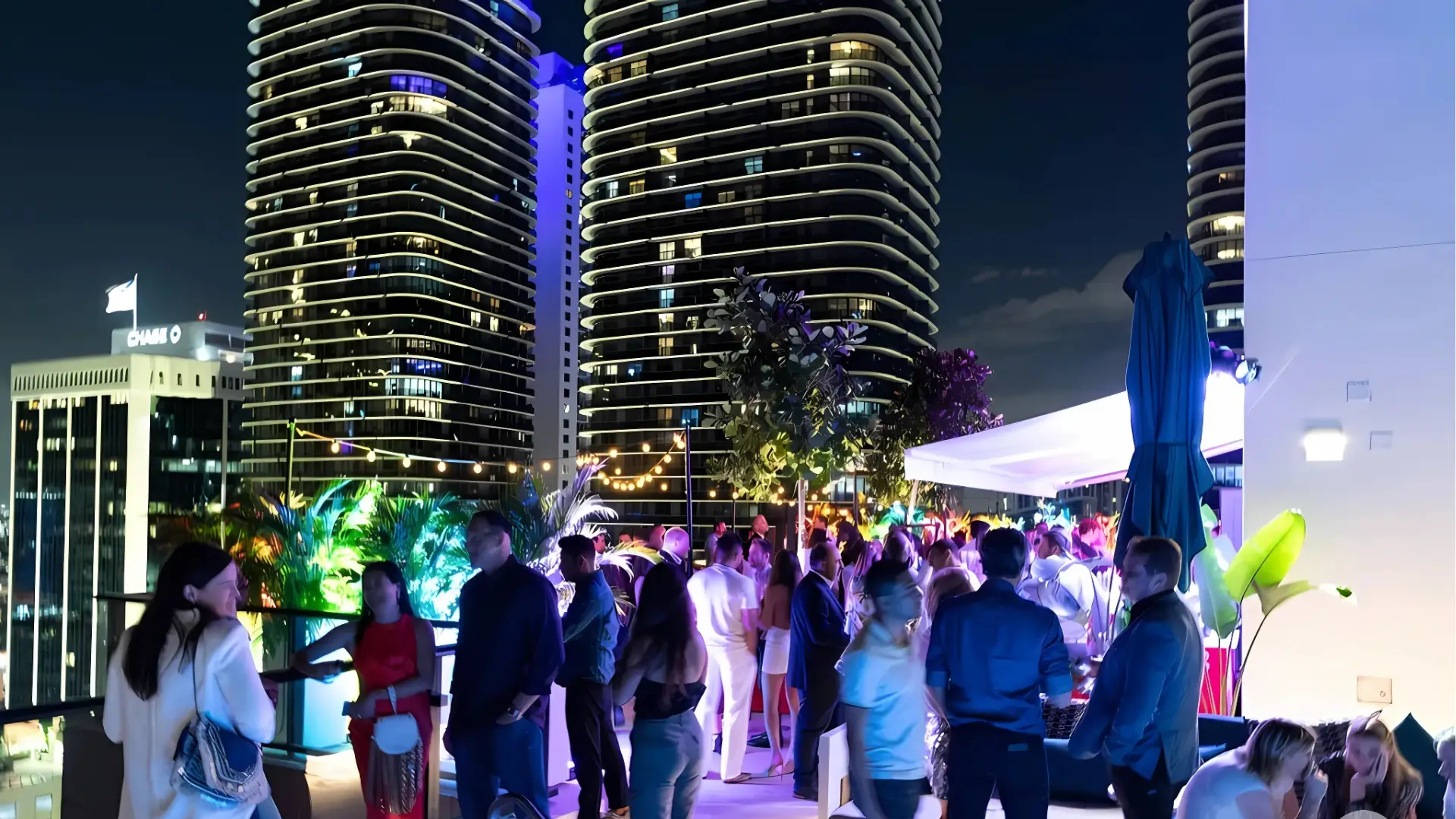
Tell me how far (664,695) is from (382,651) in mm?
1136

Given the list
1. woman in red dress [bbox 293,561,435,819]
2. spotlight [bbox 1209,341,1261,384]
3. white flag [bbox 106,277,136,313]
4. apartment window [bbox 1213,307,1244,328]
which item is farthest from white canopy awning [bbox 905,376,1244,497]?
white flag [bbox 106,277,136,313]

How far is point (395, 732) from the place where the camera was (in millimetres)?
4113

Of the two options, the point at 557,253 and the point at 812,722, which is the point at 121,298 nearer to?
the point at 557,253

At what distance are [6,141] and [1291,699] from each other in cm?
14828

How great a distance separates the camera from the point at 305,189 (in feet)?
356

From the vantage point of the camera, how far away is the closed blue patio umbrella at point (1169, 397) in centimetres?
514

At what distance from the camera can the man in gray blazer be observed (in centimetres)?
342

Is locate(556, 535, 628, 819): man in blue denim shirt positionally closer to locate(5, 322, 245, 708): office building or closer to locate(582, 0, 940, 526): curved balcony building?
locate(582, 0, 940, 526): curved balcony building

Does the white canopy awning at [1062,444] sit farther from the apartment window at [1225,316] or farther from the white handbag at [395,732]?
the apartment window at [1225,316]

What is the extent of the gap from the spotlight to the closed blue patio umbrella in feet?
3.31

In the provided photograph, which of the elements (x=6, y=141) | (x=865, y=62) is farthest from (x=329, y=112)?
(x=865, y=62)

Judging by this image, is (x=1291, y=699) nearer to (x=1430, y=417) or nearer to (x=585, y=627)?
(x=1430, y=417)

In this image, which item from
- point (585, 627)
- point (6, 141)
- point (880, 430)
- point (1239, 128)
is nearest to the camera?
point (585, 627)

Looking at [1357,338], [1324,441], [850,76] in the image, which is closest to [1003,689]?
[1324,441]
